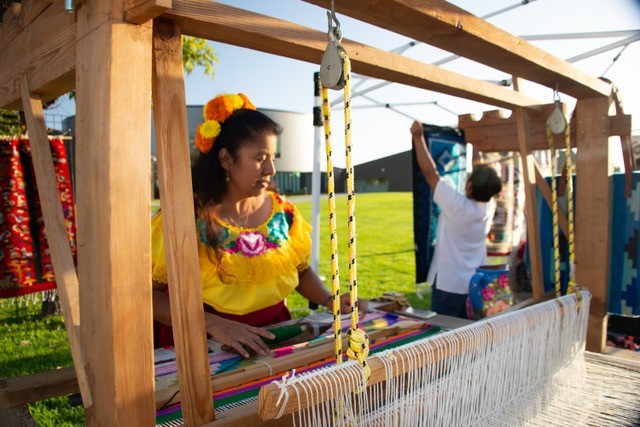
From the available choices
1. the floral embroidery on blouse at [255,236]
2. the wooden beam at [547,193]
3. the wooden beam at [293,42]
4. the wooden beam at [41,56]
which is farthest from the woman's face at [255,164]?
the wooden beam at [547,193]

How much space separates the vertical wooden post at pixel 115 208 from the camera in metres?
→ 0.75

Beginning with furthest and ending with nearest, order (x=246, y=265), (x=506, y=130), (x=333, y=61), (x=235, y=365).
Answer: (x=506, y=130) < (x=246, y=265) < (x=235, y=365) < (x=333, y=61)

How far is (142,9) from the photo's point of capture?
706 mm

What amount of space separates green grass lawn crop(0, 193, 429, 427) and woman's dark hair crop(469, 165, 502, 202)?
1.95 m

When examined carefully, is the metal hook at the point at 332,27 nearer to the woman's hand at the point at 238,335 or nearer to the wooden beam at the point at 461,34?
the wooden beam at the point at 461,34

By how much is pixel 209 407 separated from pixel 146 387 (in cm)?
20

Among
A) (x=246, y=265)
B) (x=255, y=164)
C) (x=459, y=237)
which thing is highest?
(x=255, y=164)

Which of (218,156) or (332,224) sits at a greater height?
(218,156)

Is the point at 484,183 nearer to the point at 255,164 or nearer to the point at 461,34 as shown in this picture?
the point at 255,164

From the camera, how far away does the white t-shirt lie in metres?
3.24

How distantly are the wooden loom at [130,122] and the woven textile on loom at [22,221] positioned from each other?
294 cm

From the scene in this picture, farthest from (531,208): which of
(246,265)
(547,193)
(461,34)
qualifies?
(246,265)

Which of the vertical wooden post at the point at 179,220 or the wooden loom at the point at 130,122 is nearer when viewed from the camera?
the wooden loom at the point at 130,122

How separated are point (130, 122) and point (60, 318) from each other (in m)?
4.29
